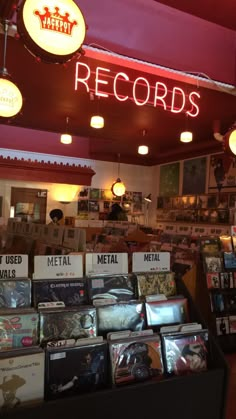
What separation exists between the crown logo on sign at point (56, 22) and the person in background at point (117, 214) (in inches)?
265

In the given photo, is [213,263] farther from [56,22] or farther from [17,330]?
[56,22]

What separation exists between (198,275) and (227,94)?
229cm

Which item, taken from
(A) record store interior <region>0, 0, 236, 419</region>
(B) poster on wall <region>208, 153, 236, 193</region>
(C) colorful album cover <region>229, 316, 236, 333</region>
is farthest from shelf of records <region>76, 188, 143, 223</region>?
(C) colorful album cover <region>229, 316, 236, 333</region>

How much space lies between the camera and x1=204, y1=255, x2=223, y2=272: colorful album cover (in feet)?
12.0

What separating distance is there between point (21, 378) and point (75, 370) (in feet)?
0.78

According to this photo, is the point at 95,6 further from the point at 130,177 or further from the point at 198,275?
the point at 130,177

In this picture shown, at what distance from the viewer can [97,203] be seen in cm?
918

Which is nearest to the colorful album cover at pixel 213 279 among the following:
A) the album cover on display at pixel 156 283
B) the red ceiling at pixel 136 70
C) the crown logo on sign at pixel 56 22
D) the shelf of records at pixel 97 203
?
the album cover on display at pixel 156 283

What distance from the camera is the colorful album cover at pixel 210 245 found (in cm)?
377

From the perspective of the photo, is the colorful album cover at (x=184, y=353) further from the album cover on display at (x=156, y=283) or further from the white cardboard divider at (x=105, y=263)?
the white cardboard divider at (x=105, y=263)

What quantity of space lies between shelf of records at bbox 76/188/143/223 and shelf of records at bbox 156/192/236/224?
3.07ft

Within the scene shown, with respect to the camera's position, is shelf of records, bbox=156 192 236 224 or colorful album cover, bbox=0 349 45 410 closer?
colorful album cover, bbox=0 349 45 410

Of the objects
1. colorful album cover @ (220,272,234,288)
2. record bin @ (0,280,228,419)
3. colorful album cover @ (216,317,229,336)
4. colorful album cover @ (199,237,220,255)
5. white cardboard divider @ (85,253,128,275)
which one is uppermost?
colorful album cover @ (199,237,220,255)

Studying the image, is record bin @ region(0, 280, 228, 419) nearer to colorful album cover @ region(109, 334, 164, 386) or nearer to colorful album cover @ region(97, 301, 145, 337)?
colorful album cover @ region(109, 334, 164, 386)
